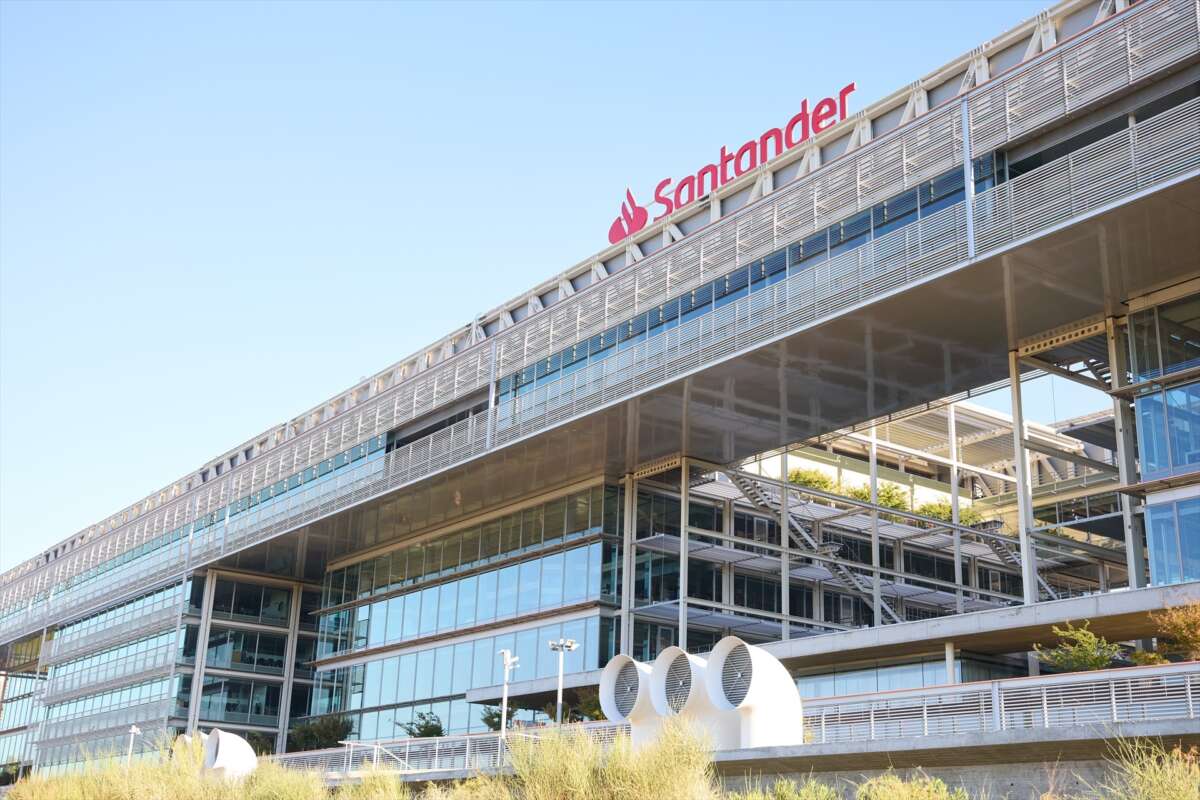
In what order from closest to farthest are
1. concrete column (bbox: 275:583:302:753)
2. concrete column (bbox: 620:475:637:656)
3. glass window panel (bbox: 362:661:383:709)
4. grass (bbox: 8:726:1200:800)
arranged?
grass (bbox: 8:726:1200:800) → concrete column (bbox: 620:475:637:656) → glass window panel (bbox: 362:661:383:709) → concrete column (bbox: 275:583:302:753)

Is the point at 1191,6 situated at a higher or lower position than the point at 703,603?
higher

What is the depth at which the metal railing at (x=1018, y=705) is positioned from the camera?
20.0 meters

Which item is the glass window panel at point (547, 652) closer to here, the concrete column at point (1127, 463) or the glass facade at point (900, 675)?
the glass facade at point (900, 675)

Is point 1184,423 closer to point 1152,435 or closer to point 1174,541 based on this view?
point 1152,435

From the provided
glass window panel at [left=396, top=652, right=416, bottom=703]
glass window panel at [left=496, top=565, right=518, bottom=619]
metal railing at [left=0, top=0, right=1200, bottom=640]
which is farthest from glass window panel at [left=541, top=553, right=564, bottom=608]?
glass window panel at [left=396, top=652, right=416, bottom=703]

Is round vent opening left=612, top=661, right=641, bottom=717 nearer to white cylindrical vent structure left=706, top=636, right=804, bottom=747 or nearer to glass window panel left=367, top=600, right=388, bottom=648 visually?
white cylindrical vent structure left=706, top=636, right=804, bottom=747

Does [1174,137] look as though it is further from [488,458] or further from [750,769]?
[488,458]

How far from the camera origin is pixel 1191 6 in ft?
86.4

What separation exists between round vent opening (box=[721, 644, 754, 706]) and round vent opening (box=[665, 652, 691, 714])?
0.92 m

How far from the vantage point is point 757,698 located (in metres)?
24.8

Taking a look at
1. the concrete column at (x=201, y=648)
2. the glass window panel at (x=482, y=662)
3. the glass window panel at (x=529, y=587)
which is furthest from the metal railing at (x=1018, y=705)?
the concrete column at (x=201, y=648)

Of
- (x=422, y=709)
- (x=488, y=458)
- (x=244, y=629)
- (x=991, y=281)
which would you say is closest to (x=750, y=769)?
(x=991, y=281)

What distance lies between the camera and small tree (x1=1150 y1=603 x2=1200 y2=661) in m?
24.9

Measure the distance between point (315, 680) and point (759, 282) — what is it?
35362 millimetres
